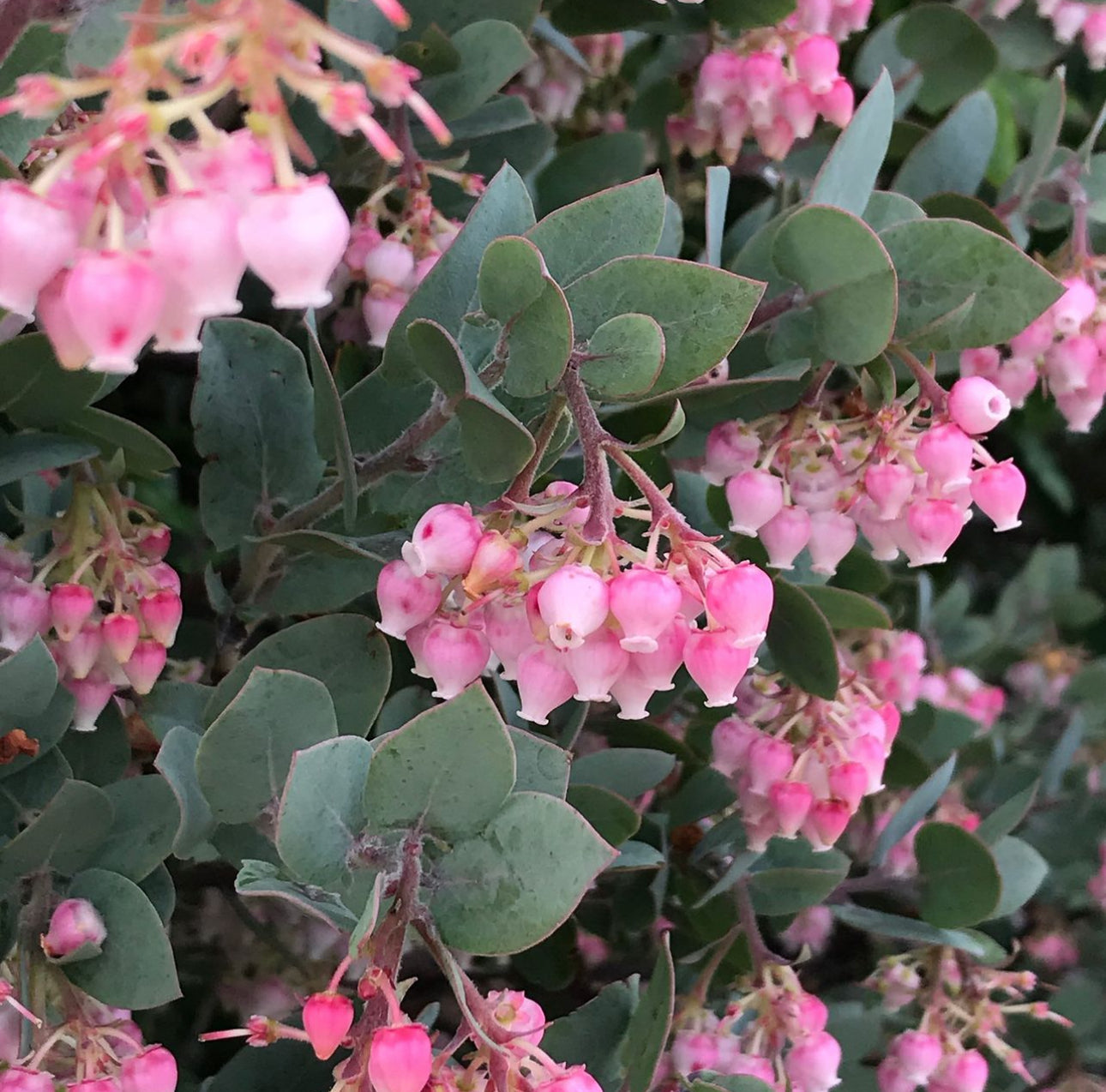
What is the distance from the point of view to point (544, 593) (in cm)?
56

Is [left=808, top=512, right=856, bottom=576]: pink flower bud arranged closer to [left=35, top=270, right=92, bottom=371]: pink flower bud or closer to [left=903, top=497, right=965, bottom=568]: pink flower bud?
[left=903, top=497, right=965, bottom=568]: pink flower bud

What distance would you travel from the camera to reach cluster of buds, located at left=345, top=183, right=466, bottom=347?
852 mm

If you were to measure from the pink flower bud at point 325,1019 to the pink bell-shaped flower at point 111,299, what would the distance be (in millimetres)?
282

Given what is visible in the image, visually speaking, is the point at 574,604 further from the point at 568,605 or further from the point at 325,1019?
the point at 325,1019

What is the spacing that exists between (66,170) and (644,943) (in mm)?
903

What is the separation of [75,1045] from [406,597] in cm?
29

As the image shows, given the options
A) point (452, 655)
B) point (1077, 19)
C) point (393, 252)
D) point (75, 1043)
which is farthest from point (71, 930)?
point (1077, 19)

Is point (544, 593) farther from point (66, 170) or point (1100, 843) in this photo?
point (1100, 843)

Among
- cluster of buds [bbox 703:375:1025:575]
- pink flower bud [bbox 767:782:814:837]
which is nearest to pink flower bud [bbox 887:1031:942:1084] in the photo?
pink flower bud [bbox 767:782:814:837]

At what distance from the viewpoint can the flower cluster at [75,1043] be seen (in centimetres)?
61

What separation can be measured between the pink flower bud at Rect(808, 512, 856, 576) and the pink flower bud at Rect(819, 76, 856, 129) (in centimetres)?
38

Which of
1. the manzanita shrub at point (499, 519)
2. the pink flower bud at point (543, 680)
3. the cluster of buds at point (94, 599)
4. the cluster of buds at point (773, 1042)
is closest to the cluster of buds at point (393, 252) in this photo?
the manzanita shrub at point (499, 519)

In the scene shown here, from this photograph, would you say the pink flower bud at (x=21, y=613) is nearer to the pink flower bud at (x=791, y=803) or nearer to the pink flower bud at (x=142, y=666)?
the pink flower bud at (x=142, y=666)

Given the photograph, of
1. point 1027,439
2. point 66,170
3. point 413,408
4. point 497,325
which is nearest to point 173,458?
point 413,408
